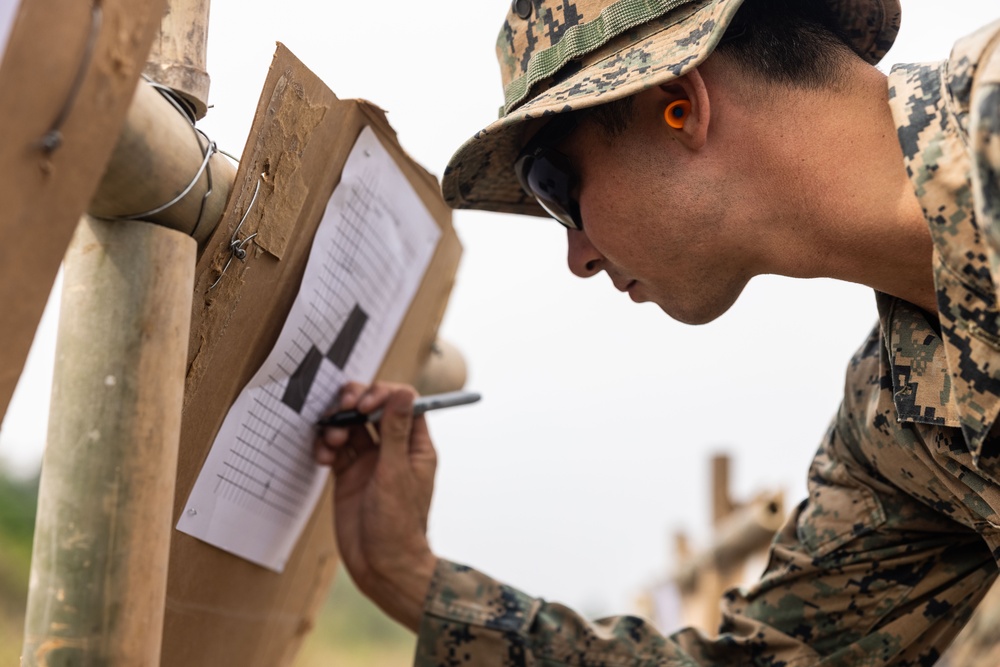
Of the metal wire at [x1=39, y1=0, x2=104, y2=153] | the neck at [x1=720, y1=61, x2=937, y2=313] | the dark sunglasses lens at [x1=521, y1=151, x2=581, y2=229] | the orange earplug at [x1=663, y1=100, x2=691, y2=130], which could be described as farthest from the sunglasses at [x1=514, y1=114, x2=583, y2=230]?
the metal wire at [x1=39, y1=0, x2=104, y2=153]

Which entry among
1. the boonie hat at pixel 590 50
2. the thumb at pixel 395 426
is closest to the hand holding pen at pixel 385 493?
the thumb at pixel 395 426

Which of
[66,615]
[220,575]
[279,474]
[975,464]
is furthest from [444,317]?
[66,615]

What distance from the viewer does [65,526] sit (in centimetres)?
104

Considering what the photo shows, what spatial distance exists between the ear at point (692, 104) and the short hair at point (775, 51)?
6 centimetres

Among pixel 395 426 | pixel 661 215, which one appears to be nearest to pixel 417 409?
pixel 395 426

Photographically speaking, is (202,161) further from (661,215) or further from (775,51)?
(775,51)

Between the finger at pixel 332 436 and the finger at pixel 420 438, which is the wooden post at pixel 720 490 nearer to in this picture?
the finger at pixel 420 438

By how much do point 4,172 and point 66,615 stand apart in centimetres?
46

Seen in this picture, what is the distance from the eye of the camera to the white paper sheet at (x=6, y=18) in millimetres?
786

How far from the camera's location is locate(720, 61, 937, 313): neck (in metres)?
1.41

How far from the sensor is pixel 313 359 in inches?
69.1

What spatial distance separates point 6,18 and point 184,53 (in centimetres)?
45

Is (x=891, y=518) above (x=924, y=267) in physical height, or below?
below

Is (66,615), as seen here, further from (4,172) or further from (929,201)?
(929,201)
